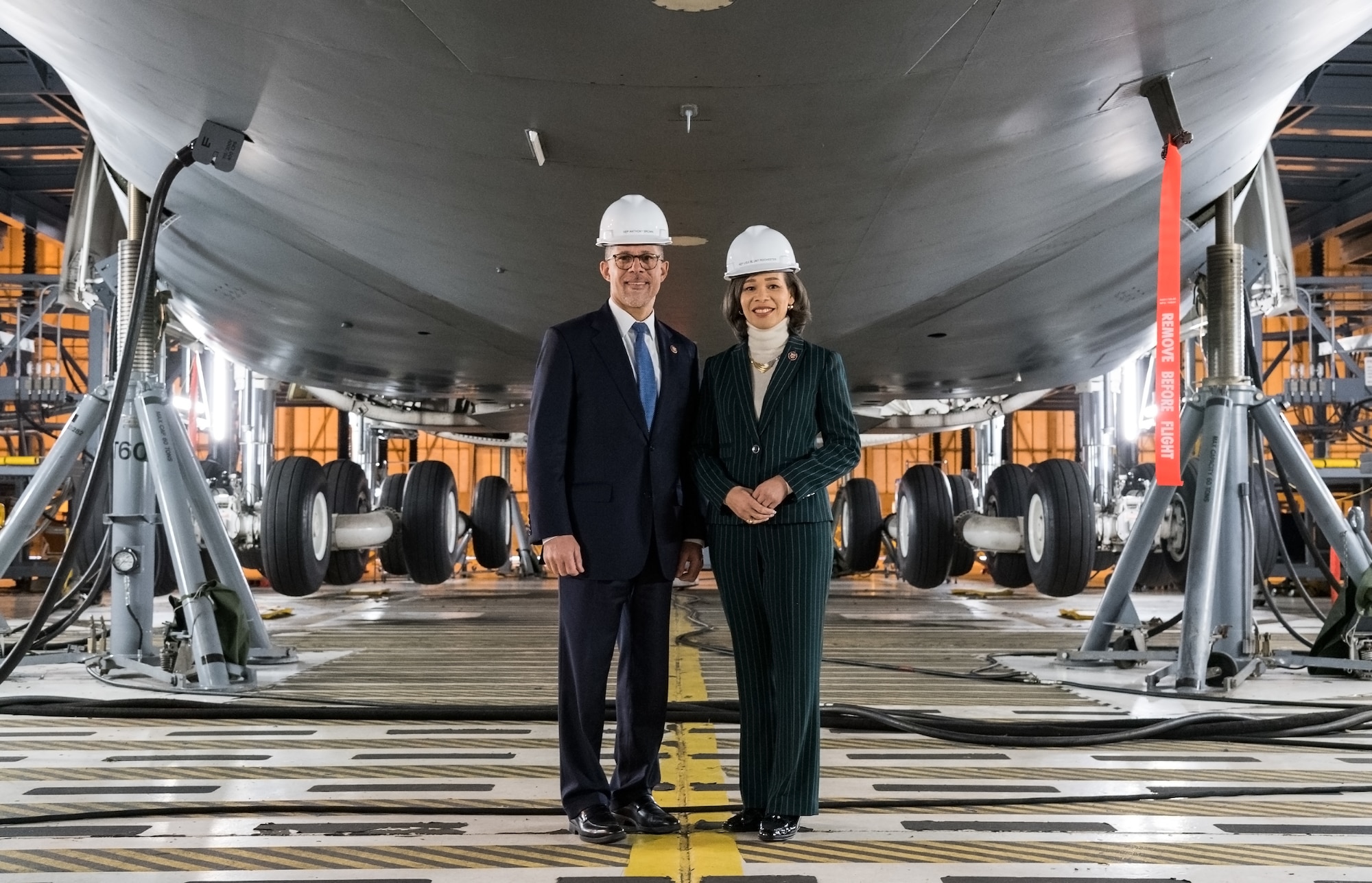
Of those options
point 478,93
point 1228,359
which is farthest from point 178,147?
point 1228,359

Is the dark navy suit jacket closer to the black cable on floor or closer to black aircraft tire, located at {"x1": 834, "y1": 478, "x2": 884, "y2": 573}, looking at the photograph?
the black cable on floor

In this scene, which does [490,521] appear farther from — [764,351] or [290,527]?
[764,351]

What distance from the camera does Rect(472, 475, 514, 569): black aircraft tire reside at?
11.2 meters

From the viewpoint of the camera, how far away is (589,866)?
2.34m

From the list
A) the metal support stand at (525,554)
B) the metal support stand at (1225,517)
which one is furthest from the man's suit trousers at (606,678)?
the metal support stand at (525,554)

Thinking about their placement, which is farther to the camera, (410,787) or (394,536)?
(394,536)

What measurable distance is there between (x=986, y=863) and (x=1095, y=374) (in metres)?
6.30

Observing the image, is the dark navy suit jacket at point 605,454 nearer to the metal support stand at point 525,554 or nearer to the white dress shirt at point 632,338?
the white dress shirt at point 632,338

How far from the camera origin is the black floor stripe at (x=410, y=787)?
3023 millimetres

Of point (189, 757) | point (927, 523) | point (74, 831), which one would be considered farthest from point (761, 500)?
point (927, 523)

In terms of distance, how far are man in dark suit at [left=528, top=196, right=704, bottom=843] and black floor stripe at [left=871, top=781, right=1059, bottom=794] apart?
0.71 m

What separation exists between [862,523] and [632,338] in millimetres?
8488

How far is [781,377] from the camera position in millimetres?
2621

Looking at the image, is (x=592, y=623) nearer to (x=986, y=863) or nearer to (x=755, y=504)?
(x=755, y=504)
